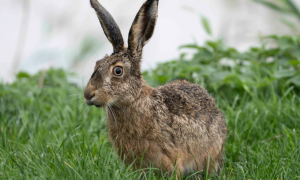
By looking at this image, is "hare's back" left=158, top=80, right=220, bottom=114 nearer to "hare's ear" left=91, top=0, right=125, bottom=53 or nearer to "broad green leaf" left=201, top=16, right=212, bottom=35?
"hare's ear" left=91, top=0, right=125, bottom=53

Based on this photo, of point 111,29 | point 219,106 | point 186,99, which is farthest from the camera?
point 219,106

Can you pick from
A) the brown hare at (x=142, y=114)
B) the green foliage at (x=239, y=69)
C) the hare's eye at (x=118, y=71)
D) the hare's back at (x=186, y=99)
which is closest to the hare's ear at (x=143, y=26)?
the brown hare at (x=142, y=114)

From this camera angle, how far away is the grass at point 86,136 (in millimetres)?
2988

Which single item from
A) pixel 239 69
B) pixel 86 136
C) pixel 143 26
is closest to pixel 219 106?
pixel 239 69

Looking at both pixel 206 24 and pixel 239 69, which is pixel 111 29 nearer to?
pixel 239 69

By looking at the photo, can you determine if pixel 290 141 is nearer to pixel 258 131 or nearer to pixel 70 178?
pixel 258 131

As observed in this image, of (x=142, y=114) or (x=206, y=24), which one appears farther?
(x=206, y=24)

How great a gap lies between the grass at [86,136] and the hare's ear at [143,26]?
0.72 m

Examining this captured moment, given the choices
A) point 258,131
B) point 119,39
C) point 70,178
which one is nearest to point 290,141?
point 258,131

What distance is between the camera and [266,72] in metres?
5.73

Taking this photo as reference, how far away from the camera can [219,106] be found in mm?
4867

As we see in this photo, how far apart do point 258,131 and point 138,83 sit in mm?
1755

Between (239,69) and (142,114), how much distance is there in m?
3.10

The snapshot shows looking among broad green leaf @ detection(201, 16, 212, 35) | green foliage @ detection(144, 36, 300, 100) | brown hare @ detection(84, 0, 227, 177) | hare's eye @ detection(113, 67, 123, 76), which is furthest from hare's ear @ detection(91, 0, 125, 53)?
broad green leaf @ detection(201, 16, 212, 35)
